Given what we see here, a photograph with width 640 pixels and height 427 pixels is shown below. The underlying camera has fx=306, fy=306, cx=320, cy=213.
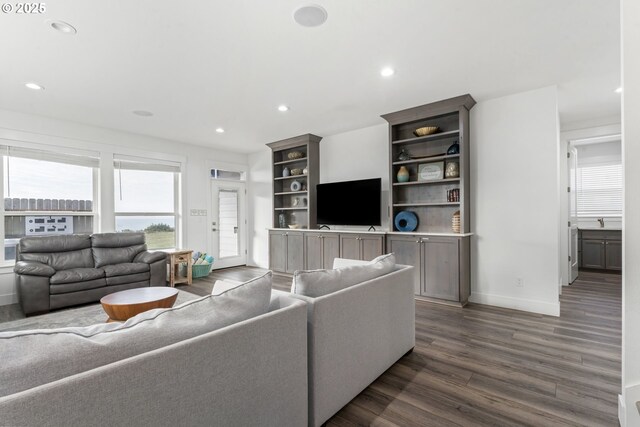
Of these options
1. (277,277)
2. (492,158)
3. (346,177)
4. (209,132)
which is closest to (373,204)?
(346,177)

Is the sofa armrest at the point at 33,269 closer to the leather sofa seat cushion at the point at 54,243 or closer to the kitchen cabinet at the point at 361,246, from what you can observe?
the leather sofa seat cushion at the point at 54,243

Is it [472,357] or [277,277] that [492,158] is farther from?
[277,277]

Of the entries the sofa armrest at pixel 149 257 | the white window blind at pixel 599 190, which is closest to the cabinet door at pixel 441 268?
the sofa armrest at pixel 149 257

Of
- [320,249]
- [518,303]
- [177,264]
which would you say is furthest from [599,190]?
[177,264]

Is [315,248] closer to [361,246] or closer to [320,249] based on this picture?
[320,249]

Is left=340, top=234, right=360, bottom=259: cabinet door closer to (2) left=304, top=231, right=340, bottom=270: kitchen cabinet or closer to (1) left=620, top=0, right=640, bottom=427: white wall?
(2) left=304, top=231, right=340, bottom=270: kitchen cabinet

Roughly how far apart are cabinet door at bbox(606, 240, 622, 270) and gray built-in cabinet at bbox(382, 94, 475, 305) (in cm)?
360

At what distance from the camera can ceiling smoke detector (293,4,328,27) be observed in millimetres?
2080

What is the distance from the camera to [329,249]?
497cm

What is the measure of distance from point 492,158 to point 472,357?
8.00ft

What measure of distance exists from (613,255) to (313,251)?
5.29 m

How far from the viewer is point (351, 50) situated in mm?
2613

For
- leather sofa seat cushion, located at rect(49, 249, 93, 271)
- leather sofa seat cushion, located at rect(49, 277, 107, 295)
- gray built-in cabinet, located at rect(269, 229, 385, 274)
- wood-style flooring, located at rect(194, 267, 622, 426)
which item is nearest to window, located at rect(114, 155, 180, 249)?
leather sofa seat cushion, located at rect(49, 249, 93, 271)

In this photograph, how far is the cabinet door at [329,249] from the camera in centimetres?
487
